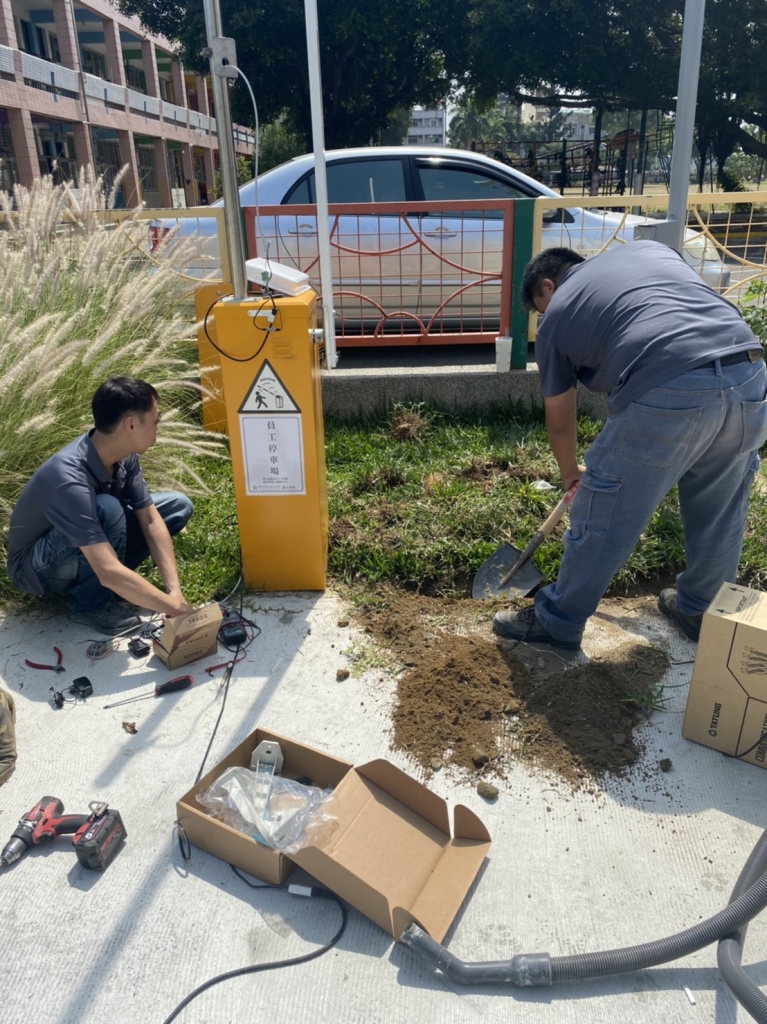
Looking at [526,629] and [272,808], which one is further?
[526,629]

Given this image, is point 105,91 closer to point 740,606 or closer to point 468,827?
point 740,606

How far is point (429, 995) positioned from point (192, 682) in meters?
1.57

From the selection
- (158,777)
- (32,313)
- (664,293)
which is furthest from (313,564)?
(32,313)

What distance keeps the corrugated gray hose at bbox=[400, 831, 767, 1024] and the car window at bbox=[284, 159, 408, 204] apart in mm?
6427

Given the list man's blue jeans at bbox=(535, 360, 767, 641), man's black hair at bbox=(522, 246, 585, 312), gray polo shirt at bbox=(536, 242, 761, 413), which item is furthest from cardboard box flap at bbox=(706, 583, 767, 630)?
man's black hair at bbox=(522, 246, 585, 312)

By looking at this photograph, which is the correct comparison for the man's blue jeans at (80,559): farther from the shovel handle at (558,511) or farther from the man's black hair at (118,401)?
the shovel handle at (558,511)

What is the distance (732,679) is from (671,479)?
0.71m

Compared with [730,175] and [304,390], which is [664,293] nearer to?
[304,390]

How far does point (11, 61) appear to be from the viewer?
86.7ft

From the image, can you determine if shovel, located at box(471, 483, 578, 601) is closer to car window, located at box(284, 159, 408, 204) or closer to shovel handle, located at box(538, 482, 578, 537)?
shovel handle, located at box(538, 482, 578, 537)

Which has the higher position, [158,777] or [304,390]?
[304,390]

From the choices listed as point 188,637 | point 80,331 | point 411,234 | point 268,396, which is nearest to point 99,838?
point 188,637

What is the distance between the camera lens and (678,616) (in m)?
3.29

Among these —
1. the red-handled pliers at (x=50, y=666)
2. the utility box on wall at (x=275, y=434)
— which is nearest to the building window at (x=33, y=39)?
the utility box on wall at (x=275, y=434)
